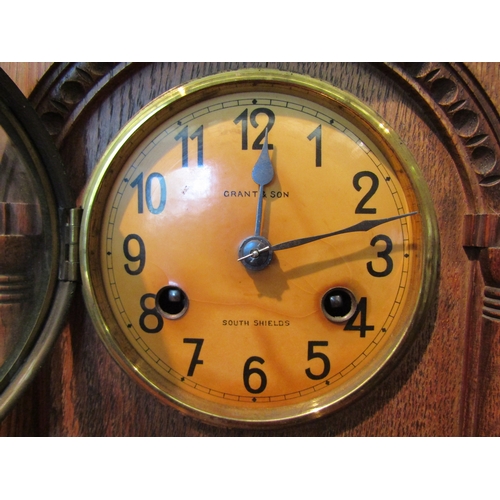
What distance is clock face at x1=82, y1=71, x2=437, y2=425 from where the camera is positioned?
66cm

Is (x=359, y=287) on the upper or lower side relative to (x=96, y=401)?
upper

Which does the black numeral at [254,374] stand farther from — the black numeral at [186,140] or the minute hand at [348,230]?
the black numeral at [186,140]

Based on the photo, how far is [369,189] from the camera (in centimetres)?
67

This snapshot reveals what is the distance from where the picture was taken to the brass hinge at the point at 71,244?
0.67 meters

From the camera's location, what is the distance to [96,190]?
2.19 ft

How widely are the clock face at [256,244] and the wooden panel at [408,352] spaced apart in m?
0.03

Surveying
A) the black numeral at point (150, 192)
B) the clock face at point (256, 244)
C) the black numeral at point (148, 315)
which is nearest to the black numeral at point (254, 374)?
the clock face at point (256, 244)

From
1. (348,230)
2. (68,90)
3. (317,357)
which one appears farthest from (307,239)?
(68,90)

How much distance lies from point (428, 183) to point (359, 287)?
7.8 inches

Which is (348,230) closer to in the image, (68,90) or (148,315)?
(148,315)

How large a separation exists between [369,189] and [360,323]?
0.22 meters
